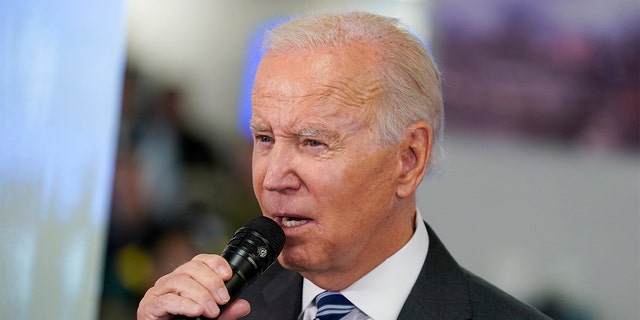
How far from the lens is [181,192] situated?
381 centimetres

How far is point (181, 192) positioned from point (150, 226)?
0.69 ft

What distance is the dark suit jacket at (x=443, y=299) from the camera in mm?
1953

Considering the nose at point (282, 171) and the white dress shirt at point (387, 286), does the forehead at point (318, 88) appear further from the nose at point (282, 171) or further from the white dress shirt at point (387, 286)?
the white dress shirt at point (387, 286)

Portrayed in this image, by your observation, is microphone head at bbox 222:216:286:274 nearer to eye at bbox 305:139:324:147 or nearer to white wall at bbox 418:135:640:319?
eye at bbox 305:139:324:147

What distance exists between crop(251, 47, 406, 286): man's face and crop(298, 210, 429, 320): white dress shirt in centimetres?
9

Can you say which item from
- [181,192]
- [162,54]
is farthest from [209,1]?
[181,192]

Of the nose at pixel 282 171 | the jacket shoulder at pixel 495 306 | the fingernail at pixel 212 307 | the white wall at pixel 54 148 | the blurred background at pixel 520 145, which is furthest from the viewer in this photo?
the blurred background at pixel 520 145

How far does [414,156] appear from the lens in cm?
203

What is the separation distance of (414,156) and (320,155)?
0.93 feet

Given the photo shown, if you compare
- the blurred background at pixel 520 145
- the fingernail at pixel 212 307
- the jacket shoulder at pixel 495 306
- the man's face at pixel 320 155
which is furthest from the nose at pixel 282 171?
the blurred background at pixel 520 145

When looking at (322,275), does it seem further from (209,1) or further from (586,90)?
(586,90)

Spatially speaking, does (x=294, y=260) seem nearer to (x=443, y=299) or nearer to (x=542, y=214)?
(x=443, y=299)

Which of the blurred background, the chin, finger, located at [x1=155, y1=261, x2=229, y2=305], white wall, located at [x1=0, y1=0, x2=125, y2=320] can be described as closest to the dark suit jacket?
the chin

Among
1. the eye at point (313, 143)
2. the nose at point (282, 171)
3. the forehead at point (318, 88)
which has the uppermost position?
the forehead at point (318, 88)
